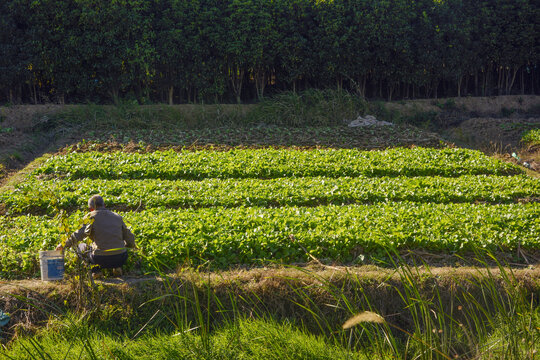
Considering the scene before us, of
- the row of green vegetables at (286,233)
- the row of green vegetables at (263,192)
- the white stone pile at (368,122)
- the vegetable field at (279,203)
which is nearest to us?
the row of green vegetables at (286,233)

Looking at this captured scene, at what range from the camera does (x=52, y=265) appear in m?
6.16

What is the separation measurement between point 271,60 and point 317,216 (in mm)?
13852

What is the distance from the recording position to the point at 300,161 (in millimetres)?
13273

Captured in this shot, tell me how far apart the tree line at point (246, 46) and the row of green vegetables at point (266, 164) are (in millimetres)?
7322

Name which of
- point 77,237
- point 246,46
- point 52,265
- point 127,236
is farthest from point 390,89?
point 52,265

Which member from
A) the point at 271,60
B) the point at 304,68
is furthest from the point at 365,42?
the point at 271,60

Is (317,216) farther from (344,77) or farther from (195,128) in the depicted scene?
(344,77)

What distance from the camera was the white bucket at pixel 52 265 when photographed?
6.14 meters

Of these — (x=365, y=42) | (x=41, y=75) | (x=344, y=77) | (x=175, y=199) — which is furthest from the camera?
(x=344, y=77)

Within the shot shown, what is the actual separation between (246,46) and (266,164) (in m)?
9.47

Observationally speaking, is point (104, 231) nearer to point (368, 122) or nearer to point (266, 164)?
point (266, 164)

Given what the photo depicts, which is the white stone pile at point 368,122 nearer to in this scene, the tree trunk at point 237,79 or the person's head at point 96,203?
the tree trunk at point 237,79

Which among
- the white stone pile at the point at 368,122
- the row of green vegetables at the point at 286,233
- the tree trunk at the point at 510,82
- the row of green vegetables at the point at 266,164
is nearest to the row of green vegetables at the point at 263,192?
the row of green vegetables at the point at 266,164

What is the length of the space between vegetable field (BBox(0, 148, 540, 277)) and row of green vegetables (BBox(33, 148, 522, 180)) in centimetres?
3
